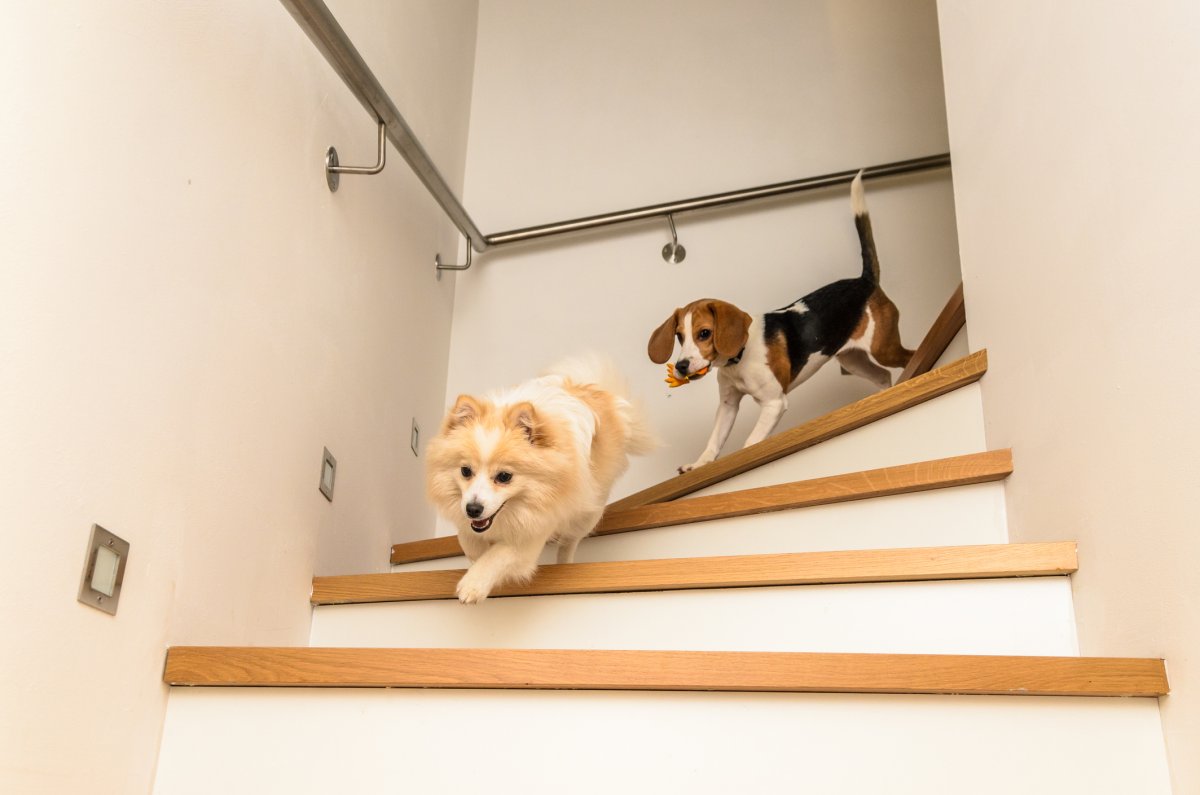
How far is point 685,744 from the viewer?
1291mm

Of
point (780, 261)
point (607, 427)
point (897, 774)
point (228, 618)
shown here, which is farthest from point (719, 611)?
point (780, 261)

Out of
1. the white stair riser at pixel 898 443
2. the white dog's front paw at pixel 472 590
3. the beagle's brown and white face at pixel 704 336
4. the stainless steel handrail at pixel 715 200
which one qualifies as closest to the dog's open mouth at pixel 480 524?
the white dog's front paw at pixel 472 590

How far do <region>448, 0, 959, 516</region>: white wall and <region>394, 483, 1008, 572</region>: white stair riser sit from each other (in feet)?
4.03

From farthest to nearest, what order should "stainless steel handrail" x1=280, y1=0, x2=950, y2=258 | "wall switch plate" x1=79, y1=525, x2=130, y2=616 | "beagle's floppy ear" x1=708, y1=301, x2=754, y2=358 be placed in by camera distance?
1. "beagle's floppy ear" x1=708, y1=301, x2=754, y2=358
2. "stainless steel handrail" x1=280, y1=0, x2=950, y2=258
3. "wall switch plate" x1=79, y1=525, x2=130, y2=616

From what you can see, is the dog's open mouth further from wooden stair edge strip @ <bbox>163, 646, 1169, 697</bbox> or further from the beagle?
the beagle

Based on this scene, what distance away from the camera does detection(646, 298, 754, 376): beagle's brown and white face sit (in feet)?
9.66

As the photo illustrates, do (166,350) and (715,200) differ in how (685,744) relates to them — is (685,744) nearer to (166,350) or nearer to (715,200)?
(166,350)

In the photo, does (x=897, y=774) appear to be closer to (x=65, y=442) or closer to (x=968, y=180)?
(x=65, y=442)

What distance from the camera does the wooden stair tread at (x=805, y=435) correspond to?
2061mm

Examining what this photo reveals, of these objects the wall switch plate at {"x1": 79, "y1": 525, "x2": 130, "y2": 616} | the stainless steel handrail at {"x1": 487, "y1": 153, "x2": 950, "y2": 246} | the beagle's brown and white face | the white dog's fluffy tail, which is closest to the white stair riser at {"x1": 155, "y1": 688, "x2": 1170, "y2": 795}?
the wall switch plate at {"x1": 79, "y1": 525, "x2": 130, "y2": 616}

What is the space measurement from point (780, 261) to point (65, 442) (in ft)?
8.59

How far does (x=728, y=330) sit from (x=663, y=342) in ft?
0.69

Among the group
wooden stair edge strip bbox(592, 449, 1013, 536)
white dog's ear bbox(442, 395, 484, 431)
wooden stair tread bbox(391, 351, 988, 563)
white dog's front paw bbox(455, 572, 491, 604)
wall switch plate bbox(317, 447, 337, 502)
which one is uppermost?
wooden stair tread bbox(391, 351, 988, 563)

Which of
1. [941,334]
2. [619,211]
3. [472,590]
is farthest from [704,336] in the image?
[472,590]
